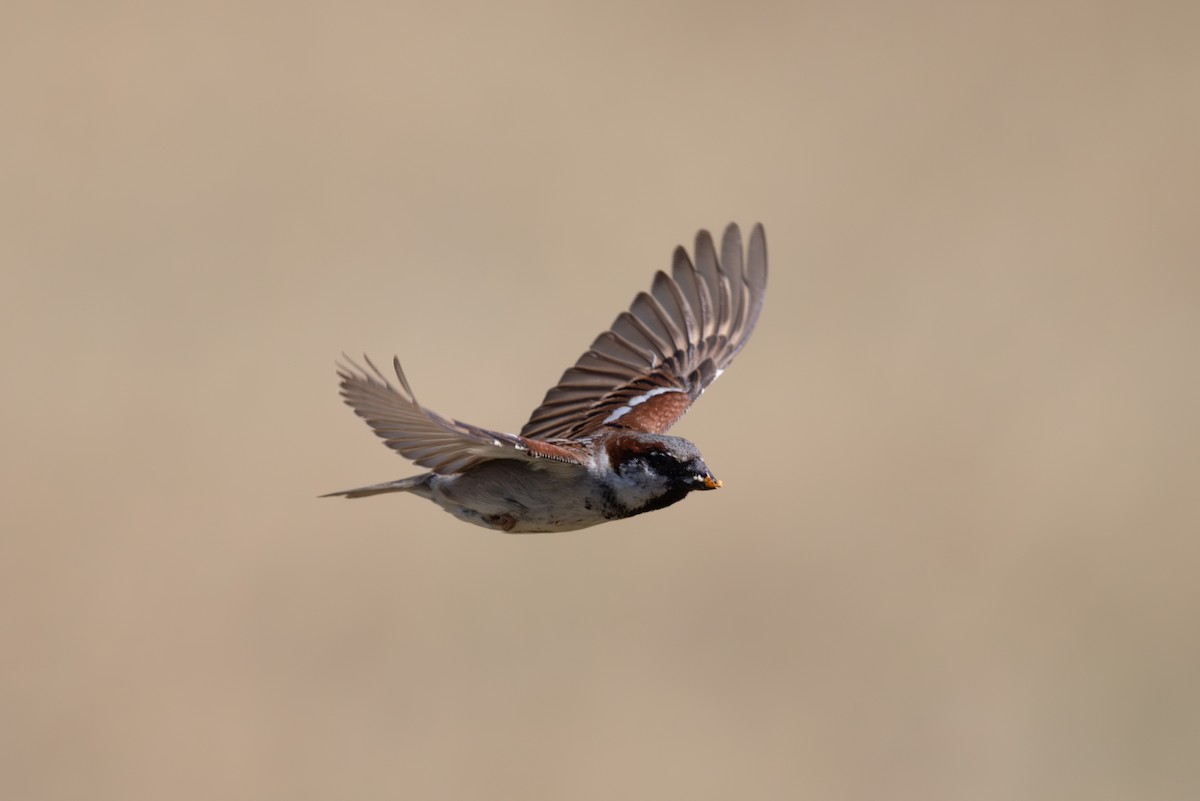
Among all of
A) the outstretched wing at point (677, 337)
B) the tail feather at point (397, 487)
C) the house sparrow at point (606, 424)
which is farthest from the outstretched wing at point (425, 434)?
the outstretched wing at point (677, 337)

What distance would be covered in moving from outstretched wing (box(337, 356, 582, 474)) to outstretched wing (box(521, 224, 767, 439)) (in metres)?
1.51

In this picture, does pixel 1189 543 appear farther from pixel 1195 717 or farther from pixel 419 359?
pixel 419 359

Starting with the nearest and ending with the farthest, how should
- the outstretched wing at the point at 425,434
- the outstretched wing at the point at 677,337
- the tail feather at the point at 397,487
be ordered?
the outstretched wing at the point at 425,434 < the tail feather at the point at 397,487 < the outstretched wing at the point at 677,337

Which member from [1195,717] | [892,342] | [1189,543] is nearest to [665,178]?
[892,342]

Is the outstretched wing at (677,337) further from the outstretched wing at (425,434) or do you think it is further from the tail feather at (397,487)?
the outstretched wing at (425,434)

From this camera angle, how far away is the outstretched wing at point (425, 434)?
461 cm

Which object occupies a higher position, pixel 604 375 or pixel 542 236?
pixel 542 236

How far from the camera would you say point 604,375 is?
22.6 feet

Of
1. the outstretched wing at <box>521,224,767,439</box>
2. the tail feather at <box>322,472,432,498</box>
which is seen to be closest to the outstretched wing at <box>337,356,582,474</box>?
the tail feather at <box>322,472,432,498</box>

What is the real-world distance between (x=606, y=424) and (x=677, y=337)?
1009mm

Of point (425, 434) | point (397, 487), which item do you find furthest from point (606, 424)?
point (425, 434)

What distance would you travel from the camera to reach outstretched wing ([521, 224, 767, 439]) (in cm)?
670

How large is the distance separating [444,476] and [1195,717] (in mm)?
5470

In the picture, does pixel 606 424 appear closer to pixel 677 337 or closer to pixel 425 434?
pixel 677 337
